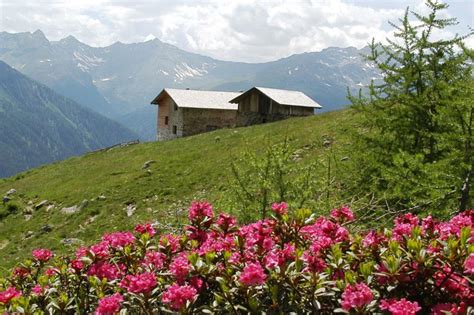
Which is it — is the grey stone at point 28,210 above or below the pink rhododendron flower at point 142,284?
below

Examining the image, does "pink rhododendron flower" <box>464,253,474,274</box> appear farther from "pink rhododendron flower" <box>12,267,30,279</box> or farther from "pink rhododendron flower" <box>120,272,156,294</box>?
"pink rhododendron flower" <box>12,267,30,279</box>

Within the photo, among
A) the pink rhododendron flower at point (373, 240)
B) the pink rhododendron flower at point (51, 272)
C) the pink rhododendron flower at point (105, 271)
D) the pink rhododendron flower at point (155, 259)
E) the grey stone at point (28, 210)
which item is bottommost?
the grey stone at point (28, 210)

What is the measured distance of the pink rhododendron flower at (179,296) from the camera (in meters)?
3.07

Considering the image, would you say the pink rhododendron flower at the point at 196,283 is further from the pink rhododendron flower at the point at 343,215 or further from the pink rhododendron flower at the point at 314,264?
the pink rhododendron flower at the point at 343,215

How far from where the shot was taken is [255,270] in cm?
313

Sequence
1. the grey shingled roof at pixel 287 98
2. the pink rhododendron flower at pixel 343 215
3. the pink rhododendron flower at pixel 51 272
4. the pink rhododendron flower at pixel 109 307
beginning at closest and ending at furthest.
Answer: the pink rhododendron flower at pixel 109 307 < the pink rhododendron flower at pixel 51 272 < the pink rhododendron flower at pixel 343 215 < the grey shingled roof at pixel 287 98

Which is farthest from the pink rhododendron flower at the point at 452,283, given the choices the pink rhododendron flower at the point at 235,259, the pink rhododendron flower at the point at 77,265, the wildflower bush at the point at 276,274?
the pink rhododendron flower at the point at 77,265

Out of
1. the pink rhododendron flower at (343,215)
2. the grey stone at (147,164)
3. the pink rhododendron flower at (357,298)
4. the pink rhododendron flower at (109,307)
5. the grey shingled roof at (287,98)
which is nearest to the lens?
the pink rhododendron flower at (357,298)

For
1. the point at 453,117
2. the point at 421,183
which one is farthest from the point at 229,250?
the point at 453,117

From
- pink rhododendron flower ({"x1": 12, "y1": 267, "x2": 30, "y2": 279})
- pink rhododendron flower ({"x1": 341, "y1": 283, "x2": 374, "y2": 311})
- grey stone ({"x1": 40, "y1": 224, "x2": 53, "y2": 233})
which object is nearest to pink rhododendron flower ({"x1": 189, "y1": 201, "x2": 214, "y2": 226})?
pink rhododendron flower ({"x1": 12, "y1": 267, "x2": 30, "y2": 279})

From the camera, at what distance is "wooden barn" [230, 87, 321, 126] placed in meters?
48.4

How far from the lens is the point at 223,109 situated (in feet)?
173

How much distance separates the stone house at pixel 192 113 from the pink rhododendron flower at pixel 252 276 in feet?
160

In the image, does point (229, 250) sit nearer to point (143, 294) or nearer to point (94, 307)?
point (143, 294)
